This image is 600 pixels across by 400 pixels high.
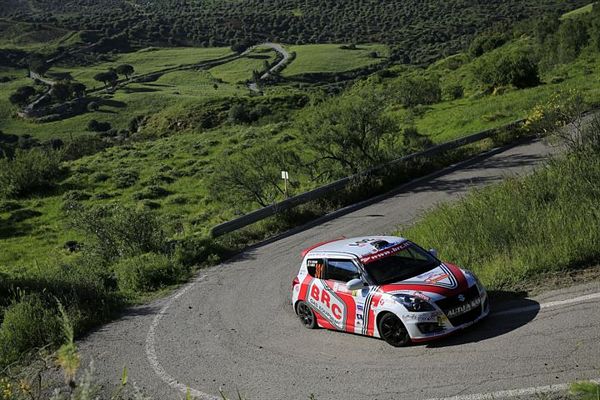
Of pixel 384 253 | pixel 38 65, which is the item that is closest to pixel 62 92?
pixel 38 65

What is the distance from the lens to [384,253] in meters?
10.5

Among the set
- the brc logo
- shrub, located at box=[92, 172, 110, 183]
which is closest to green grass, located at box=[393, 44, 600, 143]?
the brc logo

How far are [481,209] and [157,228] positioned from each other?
9.28m

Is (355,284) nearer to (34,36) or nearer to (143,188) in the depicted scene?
(143,188)

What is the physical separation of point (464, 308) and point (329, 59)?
11325 cm

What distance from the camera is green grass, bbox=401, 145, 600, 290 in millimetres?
10383

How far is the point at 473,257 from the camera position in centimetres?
1176

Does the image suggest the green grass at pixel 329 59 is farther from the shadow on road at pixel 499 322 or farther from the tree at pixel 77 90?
the shadow on road at pixel 499 322

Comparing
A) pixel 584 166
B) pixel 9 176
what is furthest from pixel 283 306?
pixel 9 176

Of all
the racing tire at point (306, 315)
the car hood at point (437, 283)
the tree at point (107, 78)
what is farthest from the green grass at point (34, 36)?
the car hood at point (437, 283)

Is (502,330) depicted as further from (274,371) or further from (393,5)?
(393,5)

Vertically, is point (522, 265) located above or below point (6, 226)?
above

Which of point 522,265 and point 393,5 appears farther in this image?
point 393,5

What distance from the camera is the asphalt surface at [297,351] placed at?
7.76 m
